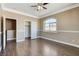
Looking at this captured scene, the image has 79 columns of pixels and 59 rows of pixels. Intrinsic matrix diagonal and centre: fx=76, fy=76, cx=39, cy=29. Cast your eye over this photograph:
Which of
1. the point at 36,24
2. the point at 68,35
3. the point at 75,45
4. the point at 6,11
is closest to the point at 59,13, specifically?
the point at 68,35

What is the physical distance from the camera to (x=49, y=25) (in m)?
7.57

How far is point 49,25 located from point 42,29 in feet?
4.41

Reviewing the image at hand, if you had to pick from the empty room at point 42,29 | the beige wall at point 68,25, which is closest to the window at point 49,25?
the empty room at point 42,29

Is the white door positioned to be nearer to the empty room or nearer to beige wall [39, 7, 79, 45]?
the empty room

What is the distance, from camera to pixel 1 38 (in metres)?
4.14

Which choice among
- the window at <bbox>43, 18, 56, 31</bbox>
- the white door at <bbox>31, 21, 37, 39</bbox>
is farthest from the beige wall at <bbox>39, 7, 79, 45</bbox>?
the white door at <bbox>31, 21, 37, 39</bbox>

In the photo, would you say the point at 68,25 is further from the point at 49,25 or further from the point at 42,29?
the point at 42,29

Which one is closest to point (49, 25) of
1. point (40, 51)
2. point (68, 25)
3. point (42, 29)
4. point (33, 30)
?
point (42, 29)

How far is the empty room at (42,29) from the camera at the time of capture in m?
3.92

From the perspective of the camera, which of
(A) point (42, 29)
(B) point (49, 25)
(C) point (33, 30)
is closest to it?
(B) point (49, 25)

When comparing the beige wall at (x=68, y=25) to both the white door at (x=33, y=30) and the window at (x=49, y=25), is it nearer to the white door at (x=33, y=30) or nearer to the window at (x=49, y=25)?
the window at (x=49, y=25)

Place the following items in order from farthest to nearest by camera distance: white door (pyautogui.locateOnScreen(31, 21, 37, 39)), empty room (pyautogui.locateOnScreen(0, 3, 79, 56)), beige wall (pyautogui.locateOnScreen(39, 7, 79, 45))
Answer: white door (pyautogui.locateOnScreen(31, 21, 37, 39))
beige wall (pyautogui.locateOnScreen(39, 7, 79, 45))
empty room (pyautogui.locateOnScreen(0, 3, 79, 56))

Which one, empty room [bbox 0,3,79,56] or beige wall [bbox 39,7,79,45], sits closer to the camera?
empty room [bbox 0,3,79,56]

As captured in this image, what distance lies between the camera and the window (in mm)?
6885
